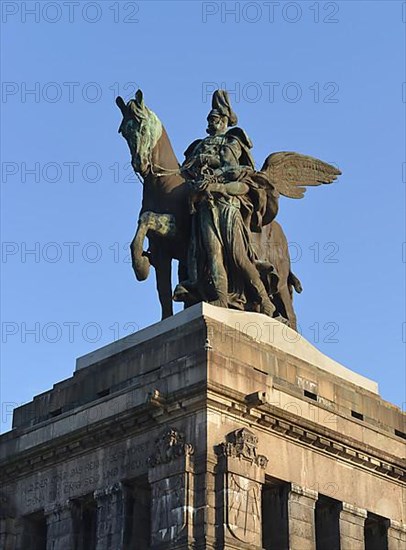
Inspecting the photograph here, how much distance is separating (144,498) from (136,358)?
439 cm

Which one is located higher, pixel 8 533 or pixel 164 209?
pixel 164 209

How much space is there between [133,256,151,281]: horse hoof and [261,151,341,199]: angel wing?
5.42 meters

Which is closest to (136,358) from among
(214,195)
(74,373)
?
(74,373)

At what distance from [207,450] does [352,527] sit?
593 cm

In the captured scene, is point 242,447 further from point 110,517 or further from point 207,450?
point 110,517

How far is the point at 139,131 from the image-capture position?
42.5 meters

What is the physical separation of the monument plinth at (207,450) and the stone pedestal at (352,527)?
0.05 metres

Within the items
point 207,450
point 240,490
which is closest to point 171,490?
point 207,450

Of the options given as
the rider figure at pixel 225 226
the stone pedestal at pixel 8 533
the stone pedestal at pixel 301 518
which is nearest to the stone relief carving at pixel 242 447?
the stone pedestal at pixel 301 518

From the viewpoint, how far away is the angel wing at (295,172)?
4412 cm

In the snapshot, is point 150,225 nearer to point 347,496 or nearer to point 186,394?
point 186,394

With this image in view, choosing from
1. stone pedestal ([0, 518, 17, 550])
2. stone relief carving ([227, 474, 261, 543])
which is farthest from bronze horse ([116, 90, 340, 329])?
stone relief carving ([227, 474, 261, 543])

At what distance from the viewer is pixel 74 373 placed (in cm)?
4103

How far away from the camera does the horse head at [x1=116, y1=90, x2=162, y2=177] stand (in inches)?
1671
